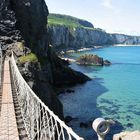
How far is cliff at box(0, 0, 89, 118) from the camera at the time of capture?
34.5m

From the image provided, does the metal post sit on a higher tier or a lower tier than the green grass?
higher

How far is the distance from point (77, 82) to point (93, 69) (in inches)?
1186

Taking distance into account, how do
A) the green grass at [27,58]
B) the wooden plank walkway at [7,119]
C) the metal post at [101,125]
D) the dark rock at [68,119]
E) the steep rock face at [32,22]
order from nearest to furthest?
the metal post at [101,125] < the wooden plank walkway at [7,119] < the green grass at [27,58] < the dark rock at [68,119] < the steep rock face at [32,22]

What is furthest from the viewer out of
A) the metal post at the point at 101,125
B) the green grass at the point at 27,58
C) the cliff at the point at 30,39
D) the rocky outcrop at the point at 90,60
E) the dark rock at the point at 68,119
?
the rocky outcrop at the point at 90,60

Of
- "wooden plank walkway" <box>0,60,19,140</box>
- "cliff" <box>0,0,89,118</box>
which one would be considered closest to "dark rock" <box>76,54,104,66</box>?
"cliff" <box>0,0,89,118</box>

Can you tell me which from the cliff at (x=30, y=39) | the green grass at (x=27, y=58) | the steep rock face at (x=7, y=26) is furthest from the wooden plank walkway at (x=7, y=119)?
the steep rock face at (x=7, y=26)

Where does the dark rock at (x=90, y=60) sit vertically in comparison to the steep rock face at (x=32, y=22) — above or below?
below

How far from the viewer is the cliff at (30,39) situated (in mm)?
34463

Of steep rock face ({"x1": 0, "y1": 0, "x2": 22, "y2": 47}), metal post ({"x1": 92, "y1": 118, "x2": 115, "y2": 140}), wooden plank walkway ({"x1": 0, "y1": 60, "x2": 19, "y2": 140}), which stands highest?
steep rock face ({"x1": 0, "y1": 0, "x2": 22, "y2": 47})

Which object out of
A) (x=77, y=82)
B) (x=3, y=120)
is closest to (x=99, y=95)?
(x=77, y=82)

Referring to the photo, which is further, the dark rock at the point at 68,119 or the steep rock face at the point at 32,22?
the steep rock face at the point at 32,22

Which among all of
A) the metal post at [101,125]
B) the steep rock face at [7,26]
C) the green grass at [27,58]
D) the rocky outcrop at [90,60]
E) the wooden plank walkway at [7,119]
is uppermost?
the steep rock face at [7,26]

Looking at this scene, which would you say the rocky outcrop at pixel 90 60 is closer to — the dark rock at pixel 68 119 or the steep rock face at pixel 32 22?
the steep rock face at pixel 32 22

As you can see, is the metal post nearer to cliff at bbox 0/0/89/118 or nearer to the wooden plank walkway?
the wooden plank walkway
